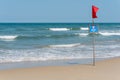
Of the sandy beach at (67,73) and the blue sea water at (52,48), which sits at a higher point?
the sandy beach at (67,73)

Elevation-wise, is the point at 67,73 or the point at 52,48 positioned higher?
the point at 67,73

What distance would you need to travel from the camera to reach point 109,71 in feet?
34.6

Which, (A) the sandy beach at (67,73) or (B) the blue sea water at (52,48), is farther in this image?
(B) the blue sea water at (52,48)

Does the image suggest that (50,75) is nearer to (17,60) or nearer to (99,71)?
(99,71)

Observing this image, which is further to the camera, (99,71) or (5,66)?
(5,66)

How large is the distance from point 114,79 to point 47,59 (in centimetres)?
537

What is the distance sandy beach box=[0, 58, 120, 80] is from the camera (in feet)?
31.3

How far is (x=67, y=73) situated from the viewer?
1023cm

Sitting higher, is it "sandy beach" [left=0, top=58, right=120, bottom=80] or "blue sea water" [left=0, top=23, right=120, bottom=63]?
"sandy beach" [left=0, top=58, right=120, bottom=80]

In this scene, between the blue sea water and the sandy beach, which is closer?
the sandy beach

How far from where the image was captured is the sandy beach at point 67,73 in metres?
9.53

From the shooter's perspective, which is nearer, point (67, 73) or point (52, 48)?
point (67, 73)

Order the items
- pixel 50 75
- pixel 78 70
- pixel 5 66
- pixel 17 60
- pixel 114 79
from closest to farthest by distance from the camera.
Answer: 1. pixel 114 79
2. pixel 50 75
3. pixel 78 70
4. pixel 5 66
5. pixel 17 60

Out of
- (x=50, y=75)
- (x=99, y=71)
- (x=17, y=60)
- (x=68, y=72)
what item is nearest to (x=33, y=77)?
(x=50, y=75)
